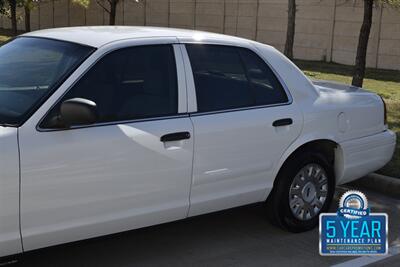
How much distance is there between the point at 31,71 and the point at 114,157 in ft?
2.85

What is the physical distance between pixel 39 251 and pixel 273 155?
1964 millimetres

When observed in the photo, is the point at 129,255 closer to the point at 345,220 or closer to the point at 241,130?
the point at 241,130

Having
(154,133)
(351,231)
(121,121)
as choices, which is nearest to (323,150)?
(351,231)

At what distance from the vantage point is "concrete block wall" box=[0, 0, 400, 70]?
20.0 metres

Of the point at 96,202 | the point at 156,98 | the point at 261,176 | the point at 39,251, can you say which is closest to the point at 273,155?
the point at 261,176

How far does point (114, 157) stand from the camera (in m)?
3.79

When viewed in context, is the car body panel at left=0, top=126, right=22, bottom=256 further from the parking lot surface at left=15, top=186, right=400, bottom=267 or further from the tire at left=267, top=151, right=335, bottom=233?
the tire at left=267, top=151, right=335, bottom=233

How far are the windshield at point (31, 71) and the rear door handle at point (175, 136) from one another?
749 mm

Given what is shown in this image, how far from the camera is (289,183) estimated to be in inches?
194

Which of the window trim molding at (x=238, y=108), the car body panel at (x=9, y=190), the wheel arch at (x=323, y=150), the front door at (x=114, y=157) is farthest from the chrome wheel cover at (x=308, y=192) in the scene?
the car body panel at (x=9, y=190)

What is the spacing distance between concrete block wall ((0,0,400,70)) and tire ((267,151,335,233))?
1358cm

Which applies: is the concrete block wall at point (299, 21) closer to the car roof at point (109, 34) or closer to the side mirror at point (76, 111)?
the car roof at point (109, 34)

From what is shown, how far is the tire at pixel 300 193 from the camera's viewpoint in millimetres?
4902

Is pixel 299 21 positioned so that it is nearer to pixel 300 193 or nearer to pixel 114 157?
pixel 300 193
